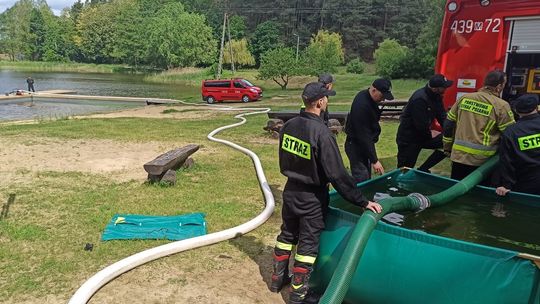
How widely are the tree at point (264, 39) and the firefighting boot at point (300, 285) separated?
248 feet

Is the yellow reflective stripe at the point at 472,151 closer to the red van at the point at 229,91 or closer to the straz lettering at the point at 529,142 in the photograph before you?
the straz lettering at the point at 529,142

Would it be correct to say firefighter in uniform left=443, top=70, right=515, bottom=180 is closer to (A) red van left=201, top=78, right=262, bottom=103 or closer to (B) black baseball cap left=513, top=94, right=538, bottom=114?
(B) black baseball cap left=513, top=94, right=538, bottom=114

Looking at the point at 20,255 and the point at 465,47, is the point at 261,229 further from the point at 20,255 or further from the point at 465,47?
the point at 465,47

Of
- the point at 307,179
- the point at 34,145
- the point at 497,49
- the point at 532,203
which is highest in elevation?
the point at 497,49

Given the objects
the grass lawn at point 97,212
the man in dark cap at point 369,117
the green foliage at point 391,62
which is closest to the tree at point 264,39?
the green foliage at point 391,62

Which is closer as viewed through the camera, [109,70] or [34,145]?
[34,145]

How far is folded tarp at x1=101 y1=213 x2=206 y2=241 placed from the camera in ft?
15.8

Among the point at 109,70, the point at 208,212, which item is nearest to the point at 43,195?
the point at 208,212

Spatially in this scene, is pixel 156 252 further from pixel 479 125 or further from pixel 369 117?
pixel 479 125

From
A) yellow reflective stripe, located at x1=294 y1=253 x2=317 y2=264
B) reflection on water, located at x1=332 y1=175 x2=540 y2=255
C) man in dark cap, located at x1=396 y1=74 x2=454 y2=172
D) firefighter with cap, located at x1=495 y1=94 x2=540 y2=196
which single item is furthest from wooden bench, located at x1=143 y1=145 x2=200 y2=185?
firefighter with cap, located at x1=495 y1=94 x2=540 y2=196

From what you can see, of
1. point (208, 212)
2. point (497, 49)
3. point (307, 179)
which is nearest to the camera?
point (307, 179)

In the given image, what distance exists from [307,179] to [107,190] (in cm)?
424

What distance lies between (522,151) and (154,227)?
399cm

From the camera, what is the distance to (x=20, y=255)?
14.3 feet
